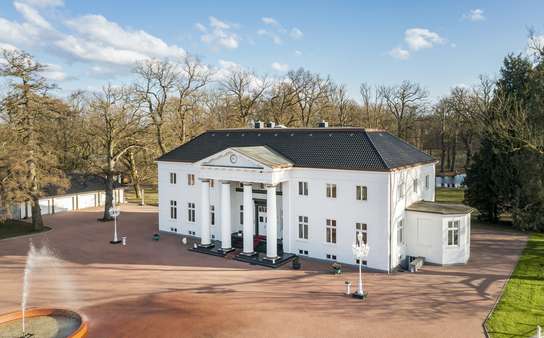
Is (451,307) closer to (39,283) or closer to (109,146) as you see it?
(39,283)

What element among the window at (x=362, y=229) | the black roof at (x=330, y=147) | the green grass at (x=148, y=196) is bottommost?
the green grass at (x=148, y=196)

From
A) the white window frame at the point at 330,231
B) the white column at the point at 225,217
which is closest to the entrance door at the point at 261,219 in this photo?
the white column at the point at 225,217

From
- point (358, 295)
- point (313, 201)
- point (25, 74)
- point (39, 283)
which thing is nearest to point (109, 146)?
point (25, 74)

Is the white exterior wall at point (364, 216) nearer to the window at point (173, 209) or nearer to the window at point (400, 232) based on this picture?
the window at point (400, 232)

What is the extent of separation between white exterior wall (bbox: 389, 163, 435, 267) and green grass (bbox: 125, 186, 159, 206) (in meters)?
33.7

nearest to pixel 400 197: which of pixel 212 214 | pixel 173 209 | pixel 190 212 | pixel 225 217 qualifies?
pixel 225 217

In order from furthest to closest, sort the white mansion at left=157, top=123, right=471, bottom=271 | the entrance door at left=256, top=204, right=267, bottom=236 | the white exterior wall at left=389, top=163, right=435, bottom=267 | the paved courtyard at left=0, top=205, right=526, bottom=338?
the entrance door at left=256, top=204, right=267, bottom=236, the white mansion at left=157, top=123, right=471, bottom=271, the white exterior wall at left=389, top=163, right=435, bottom=267, the paved courtyard at left=0, top=205, right=526, bottom=338

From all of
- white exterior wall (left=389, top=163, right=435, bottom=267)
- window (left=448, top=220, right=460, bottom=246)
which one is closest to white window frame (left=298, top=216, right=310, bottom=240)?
white exterior wall (left=389, top=163, right=435, bottom=267)

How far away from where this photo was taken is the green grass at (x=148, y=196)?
53531mm

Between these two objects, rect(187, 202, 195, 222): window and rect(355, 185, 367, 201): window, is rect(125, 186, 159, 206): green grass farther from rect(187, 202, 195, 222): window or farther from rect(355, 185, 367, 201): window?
rect(355, 185, 367, 201): window

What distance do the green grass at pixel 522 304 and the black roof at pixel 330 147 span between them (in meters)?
8.86

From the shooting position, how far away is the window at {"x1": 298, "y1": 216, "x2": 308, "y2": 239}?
2745 cm

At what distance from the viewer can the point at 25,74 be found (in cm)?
3306

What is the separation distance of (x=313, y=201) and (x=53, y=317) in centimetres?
1591
